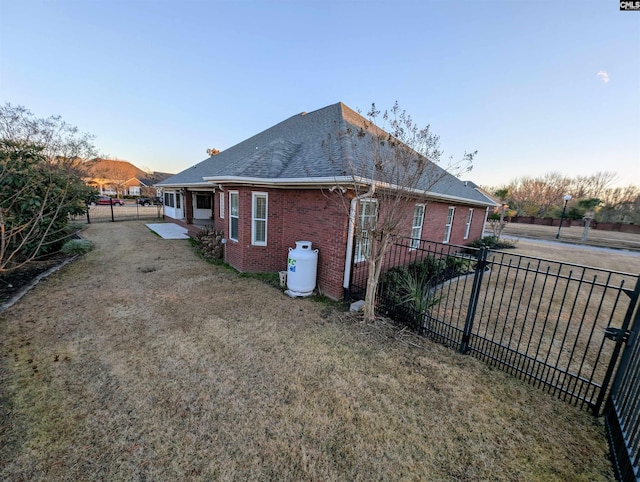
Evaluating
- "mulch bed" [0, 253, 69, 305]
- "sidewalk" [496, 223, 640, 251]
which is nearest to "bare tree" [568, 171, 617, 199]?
"sidewalk" [496, 223, 640, 251]

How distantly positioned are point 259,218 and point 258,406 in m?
5.59

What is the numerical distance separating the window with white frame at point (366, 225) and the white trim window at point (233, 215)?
417 centimetres

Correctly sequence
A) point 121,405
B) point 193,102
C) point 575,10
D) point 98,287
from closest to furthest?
1. point 121,405
2. point 575,10
3. point 98,287
4. point 193,102

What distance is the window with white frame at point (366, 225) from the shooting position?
500cm

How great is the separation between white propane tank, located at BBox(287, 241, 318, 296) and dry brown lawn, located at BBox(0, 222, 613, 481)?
123cm

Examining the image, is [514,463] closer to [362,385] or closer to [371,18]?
[362,385]

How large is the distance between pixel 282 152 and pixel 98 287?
20.9 ft

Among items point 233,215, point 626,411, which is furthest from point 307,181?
point 626,411

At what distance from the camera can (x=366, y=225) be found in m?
5.14

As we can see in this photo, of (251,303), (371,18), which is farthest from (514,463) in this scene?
(371,18)

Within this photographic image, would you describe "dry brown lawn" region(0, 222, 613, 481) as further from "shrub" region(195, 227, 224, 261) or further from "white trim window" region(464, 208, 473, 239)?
"white trim window" region(464, 208, 473, 239)

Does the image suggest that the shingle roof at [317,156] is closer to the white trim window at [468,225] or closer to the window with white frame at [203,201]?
the white trim window at [468,225]

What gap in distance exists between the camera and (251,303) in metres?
5.88

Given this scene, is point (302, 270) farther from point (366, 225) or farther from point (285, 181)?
point (285, 181)
